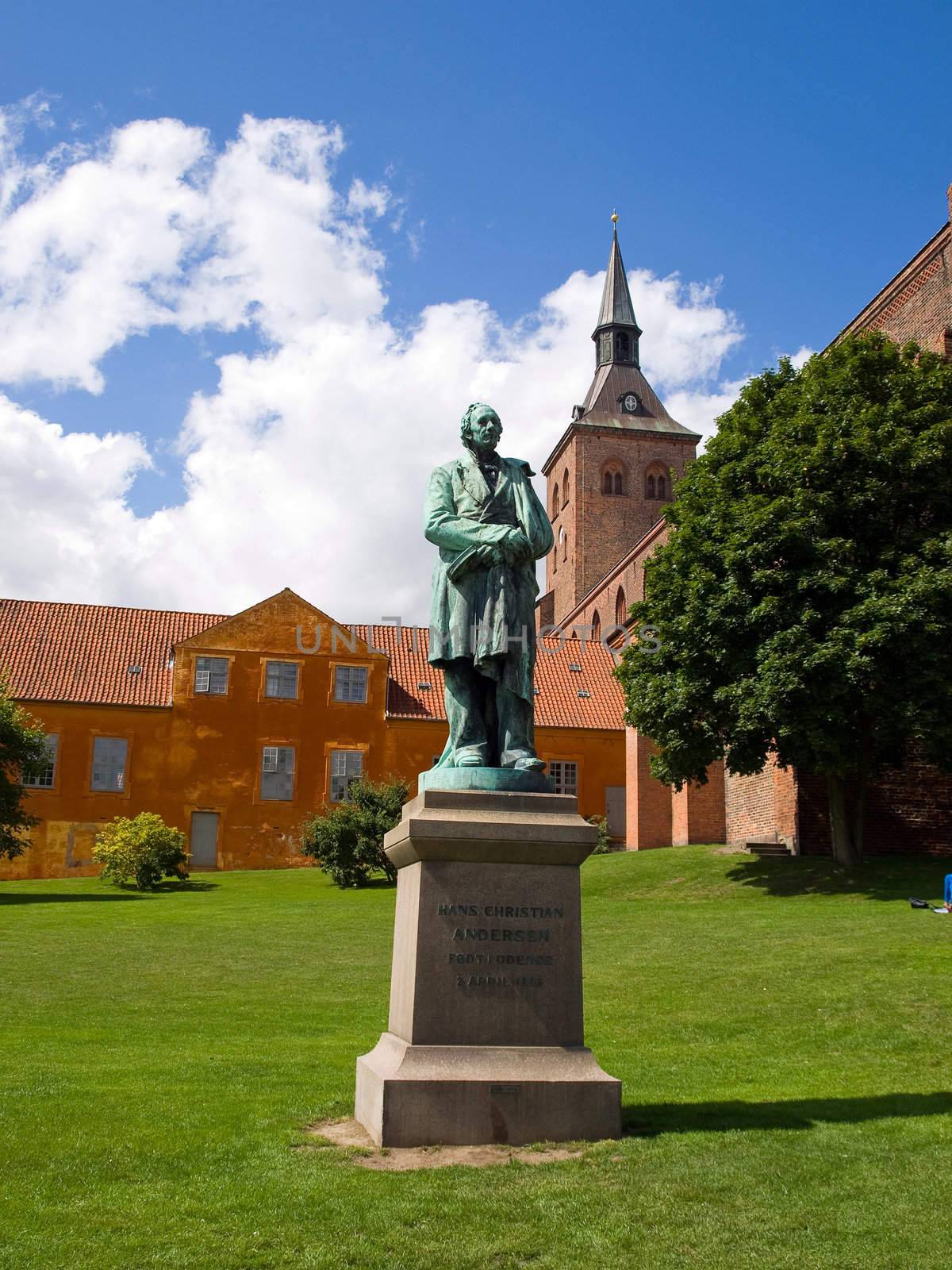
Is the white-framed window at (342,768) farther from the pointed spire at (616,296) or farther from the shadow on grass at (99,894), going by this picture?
the pointed spire at (616,296)

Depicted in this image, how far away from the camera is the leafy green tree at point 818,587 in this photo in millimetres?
20250

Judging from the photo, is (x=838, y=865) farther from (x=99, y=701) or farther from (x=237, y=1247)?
(x=99, y=701)

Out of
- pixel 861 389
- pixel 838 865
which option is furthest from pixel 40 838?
pixel 861 389

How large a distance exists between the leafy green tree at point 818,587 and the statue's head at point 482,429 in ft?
43.7

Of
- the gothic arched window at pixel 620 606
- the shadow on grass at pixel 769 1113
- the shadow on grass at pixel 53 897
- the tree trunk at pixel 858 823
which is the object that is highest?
the gothic arched window at pixel 620 606

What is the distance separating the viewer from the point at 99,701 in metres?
37.8

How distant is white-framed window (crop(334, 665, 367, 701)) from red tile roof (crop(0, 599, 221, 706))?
5600 mm

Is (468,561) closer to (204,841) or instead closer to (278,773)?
(278,773)

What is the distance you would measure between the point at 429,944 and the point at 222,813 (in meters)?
32.5

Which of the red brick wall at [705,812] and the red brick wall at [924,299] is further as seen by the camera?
the red brick wall at [705,812]

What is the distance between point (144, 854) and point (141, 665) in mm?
10998

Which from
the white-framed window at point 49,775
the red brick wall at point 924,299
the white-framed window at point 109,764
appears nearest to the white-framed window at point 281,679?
the white-framed window at point 109,764

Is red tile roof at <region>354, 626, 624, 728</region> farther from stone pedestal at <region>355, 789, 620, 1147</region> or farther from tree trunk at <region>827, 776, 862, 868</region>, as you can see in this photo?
stone pedestal at <region>355, 789, 620, 1147</region>

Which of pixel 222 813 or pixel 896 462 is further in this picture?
pixel 222 813
